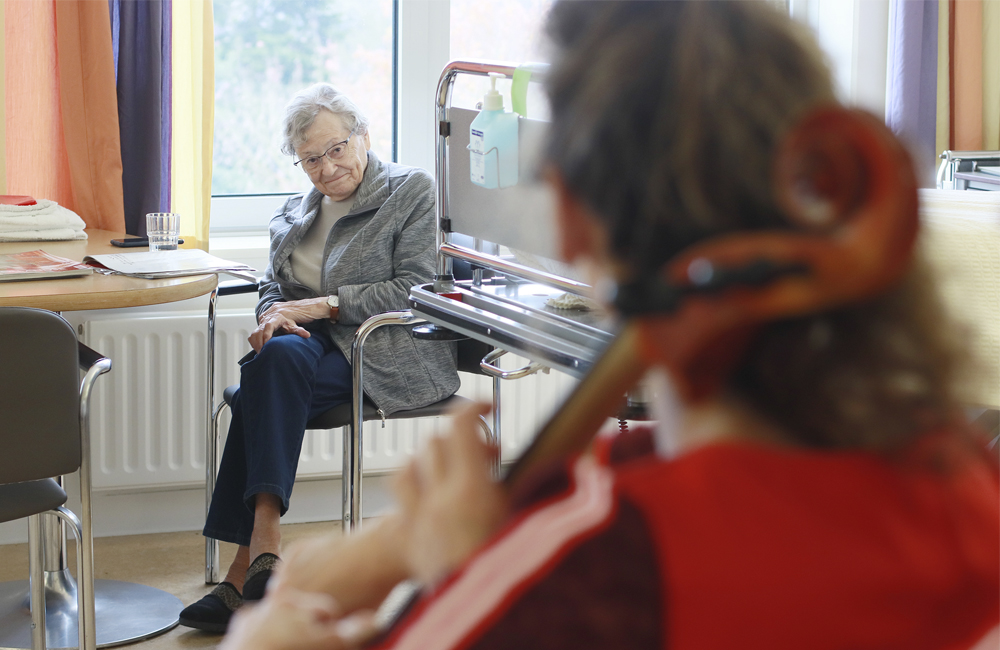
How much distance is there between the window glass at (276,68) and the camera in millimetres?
2869

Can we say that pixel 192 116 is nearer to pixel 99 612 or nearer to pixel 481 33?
pixel 481 33

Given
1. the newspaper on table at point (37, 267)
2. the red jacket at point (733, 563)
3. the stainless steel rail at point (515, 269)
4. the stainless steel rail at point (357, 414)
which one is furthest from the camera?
the stainless steel rail at point (357, 414)

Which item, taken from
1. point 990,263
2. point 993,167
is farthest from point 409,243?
point 993,167

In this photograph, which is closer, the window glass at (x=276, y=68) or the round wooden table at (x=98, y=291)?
the round wooden table at (x=98, y=291)

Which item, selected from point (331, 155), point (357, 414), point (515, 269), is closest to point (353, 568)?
point (515, 269)

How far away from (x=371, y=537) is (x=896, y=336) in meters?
0.29

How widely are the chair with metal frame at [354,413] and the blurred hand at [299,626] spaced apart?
1267 mm

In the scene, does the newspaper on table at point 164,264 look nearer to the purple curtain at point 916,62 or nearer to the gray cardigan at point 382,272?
the gray cardigan at point 382,272

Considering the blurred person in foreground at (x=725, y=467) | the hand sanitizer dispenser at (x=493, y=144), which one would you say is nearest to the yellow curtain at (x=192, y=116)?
the hand sanitizer dispenser at (x=493, y=144)

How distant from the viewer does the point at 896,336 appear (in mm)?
425

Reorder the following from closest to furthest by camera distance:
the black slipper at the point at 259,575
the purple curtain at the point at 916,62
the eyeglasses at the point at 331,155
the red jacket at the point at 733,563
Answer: the red jacket at the point at 733,563, the black slipper at the point at 259,575, the eyeglasses at the point at 331,155, the purple curtain at the point at 916,62

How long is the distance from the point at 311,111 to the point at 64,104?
630mm

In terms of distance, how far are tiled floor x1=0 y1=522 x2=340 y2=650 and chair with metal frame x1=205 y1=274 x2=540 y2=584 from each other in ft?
0.27

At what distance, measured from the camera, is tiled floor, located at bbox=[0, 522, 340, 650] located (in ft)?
8.02
